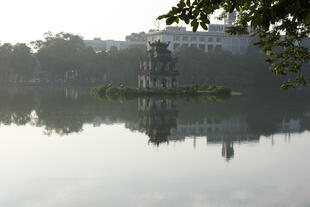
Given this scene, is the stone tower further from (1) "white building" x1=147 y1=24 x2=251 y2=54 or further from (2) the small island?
(1) "white building" x1=147 y1=24 x2=251 y2=54

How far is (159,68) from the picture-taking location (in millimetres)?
80500

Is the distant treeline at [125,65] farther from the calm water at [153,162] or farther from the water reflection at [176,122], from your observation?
the calm water at [153,162]

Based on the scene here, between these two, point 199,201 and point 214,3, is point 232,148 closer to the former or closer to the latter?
point 199,201

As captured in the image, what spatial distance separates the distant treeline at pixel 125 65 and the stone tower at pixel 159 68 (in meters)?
26.5

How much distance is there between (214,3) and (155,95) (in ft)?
205

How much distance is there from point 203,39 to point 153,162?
15157 centimetres

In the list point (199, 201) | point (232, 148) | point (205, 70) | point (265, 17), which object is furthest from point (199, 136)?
point (205, 70)

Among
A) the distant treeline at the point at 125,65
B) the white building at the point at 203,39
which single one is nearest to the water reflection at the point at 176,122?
the distant treeline at the point at 125,65

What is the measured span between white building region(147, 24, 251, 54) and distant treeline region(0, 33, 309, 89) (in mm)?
42789

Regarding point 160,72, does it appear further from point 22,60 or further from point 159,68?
point 22,60

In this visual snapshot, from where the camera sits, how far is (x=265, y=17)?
27.5 ft

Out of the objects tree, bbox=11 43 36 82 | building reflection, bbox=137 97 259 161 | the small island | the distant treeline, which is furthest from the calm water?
tree, bbox=11 43 36 82

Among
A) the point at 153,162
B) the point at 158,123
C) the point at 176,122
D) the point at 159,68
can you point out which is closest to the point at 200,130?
the point at 176,122

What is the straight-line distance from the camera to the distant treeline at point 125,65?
110 m
